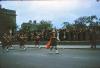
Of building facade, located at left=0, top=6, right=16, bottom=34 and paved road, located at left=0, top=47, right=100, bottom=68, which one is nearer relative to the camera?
paved road, located at left=0, top=47, right=100, bottom=68

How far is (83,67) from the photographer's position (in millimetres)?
14055

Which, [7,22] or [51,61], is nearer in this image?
[51,61]

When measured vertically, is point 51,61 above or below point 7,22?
below

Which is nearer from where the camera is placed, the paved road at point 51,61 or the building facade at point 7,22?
the paved road at point 51,61

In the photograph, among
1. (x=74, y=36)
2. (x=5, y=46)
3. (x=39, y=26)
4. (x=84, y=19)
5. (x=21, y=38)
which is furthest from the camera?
(x=39, y=26)

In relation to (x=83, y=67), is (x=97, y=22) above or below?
above

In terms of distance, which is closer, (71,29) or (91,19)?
(91,19)

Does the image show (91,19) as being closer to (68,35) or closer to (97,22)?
(97,22)

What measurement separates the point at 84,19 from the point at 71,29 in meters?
2.80

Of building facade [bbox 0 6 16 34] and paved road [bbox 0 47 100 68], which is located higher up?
building facade [bbox 0 6 16 34]

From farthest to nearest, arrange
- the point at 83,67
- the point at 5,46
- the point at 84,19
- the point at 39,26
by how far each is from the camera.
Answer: the point at 39,26 < the point at 84,19 < the point at 5,46 < the point at 83,67

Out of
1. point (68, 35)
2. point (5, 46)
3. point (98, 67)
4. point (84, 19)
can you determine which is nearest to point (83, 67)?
point (98, 67)

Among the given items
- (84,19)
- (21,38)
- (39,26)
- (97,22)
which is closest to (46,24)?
(39,26)

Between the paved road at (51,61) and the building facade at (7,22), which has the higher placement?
the building facade at (7,22)
